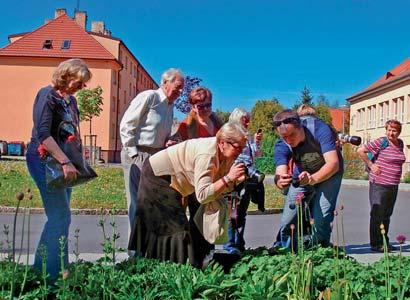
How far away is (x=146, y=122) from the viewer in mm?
6094

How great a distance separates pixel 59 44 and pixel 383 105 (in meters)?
30.7

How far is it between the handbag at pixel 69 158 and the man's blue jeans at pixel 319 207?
2.12m

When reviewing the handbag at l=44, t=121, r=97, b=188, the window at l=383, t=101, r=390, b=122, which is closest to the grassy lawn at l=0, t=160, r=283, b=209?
the handbag at l=44, t=121, r=97, b=188

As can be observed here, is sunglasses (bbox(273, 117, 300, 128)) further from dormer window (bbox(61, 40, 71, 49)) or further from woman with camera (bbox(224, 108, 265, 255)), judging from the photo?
dormer window (bbox(61, 40, 71, 49))

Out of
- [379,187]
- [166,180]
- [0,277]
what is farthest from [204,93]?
[379,187]

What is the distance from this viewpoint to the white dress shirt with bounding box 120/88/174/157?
600 cm

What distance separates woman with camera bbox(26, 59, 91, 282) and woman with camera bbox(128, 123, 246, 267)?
1.87ft

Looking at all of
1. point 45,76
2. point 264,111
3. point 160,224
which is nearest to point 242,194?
point 160,224

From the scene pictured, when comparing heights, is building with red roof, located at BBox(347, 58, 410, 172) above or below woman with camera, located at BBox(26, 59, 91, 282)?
above

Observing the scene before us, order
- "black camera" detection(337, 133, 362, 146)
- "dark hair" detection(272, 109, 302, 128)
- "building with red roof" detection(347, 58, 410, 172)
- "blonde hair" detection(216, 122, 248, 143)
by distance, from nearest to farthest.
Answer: "blonde hair" detection(216, 122, 248, 143), "dark hair" detection(272, 109, 302, 128), "black camera" detection(337, 133, 362, 146), "building with red roof" detection(347, 58, 410, 172)

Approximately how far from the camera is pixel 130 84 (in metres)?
71.6

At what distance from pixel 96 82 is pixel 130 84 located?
49.5ft

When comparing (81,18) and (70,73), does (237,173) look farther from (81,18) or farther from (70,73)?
(81,18)

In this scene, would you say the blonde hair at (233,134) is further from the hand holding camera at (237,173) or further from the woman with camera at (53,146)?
the woman with camera at (53,146)
